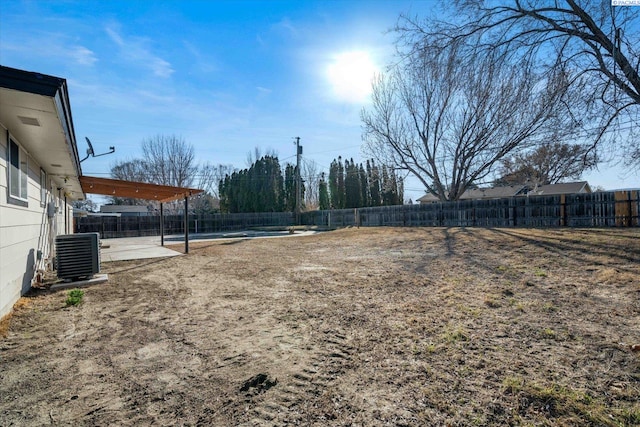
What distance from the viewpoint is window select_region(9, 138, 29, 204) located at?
4051 mm

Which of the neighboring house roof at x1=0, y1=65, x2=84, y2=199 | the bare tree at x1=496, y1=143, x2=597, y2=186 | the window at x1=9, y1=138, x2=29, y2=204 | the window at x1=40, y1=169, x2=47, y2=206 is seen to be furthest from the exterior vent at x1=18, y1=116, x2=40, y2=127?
the bare tree at x1=496, y1=143, x2=597, y2=186

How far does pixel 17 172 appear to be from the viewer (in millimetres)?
4363

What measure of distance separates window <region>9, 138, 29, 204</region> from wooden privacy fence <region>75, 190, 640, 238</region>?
1603 cm

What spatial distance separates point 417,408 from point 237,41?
9538 mm

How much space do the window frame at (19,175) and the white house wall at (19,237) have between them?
91 mm

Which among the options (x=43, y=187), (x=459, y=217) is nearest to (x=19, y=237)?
(x=43, y=187)

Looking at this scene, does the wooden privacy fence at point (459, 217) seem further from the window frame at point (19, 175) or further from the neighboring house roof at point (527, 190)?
the window frame at point (19, 175)

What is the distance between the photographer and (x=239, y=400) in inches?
79.5

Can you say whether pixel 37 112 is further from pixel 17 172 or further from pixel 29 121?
pixel 17 172

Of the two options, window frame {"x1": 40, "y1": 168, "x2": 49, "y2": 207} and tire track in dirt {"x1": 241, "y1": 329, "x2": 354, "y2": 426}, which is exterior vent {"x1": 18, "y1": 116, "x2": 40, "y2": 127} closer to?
window frame {"x1": 40, "y1": 168, "x2": 49, "y2": 207}

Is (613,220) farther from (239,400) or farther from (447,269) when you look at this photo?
(239,400)

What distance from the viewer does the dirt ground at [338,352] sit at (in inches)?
75.6

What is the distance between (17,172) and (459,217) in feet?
55.3

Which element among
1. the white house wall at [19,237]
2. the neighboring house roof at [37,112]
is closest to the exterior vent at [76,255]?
the white house wall at [19,237]
